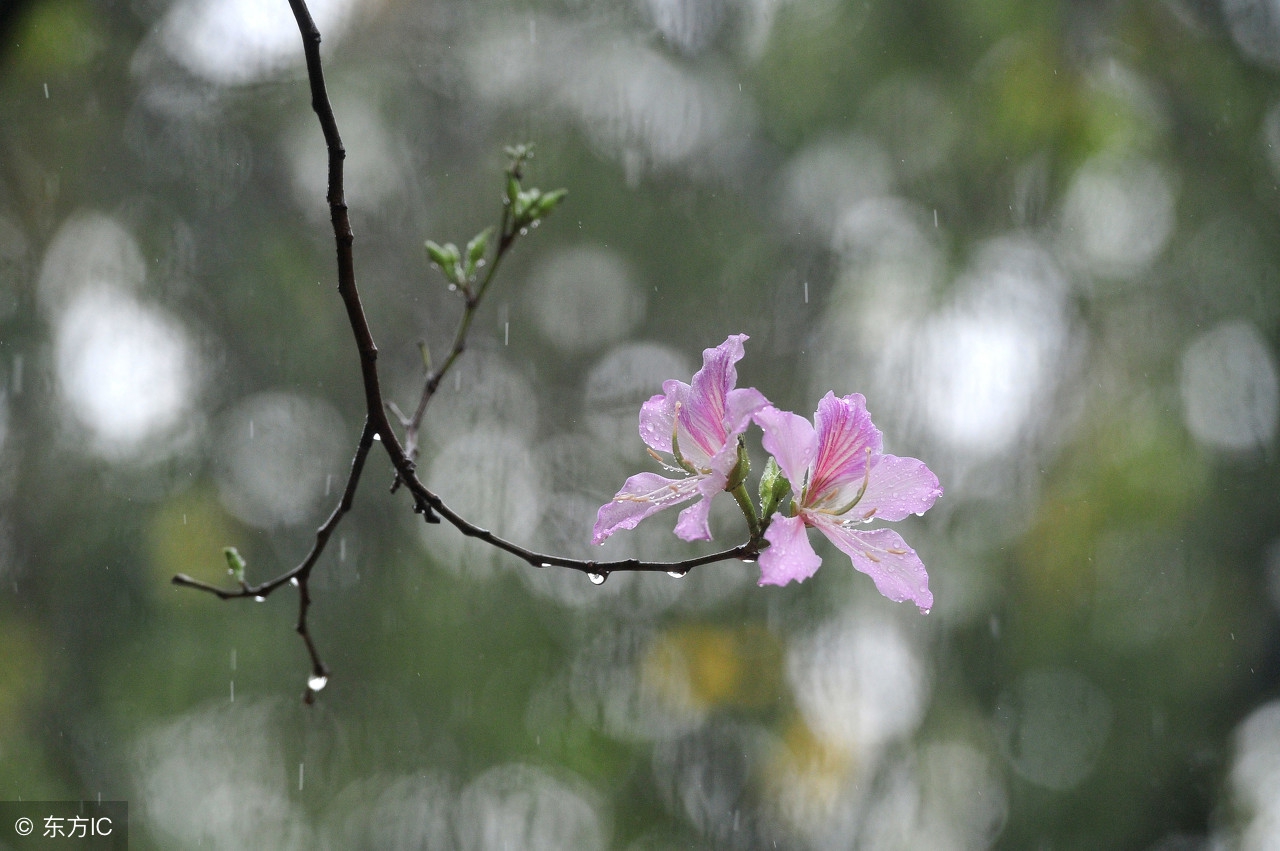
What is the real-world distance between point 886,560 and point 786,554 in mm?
69

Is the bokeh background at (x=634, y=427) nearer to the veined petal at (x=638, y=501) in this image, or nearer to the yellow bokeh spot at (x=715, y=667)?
the yellow bokeh spot at (x=715, y=667)

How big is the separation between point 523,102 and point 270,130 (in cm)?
47

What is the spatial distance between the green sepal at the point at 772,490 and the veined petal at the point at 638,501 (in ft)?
0.10

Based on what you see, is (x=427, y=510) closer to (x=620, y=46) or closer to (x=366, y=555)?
(x=366, y=555)

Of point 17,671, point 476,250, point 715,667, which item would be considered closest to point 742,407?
point 476,250

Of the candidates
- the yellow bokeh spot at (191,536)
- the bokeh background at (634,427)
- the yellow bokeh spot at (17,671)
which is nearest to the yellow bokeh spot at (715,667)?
the bokeh background at (634,427)

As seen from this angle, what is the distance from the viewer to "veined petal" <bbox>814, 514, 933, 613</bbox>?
454mm

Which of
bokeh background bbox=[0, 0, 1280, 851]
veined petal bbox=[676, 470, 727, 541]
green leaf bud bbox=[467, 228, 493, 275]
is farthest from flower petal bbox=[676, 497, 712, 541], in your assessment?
bokeh background bbox=[0, 0, 1280, 851]

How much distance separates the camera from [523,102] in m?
1.94

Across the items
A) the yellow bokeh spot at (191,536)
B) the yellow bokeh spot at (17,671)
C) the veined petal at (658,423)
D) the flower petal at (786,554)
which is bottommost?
the yellow bokeh spot at (17,671)

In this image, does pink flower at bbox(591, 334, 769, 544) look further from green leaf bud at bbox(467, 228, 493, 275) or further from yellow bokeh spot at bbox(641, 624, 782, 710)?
yellow bokeh spot at bbox(641, 624, 782, 710)

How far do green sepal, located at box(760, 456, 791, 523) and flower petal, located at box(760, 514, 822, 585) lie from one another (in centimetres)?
1

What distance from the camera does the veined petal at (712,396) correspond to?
46 centimetres

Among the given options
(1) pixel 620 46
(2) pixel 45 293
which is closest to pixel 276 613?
(2) pixel 45 293
